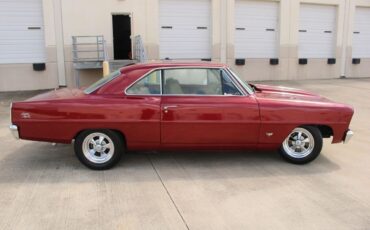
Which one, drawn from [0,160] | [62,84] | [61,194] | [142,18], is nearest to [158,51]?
[142,18]

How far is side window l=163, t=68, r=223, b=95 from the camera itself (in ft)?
18.4

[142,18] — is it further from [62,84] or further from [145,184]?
[145,184]

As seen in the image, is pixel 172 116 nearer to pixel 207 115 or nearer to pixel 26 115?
pixel 207 115

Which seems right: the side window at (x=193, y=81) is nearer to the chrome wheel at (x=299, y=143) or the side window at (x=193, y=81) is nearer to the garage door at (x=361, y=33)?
the chrome wheel at (x=299, y=143)

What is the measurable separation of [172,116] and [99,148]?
1.12 metres

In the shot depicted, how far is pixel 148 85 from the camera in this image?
559 centimetres

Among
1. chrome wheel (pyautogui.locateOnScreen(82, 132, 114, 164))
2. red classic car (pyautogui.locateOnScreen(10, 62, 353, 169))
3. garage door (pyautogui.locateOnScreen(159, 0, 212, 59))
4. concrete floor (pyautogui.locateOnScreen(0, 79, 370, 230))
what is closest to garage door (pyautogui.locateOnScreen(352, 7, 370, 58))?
garage door (pyautogui.locateOnScreen(159, 0, 212, 59))

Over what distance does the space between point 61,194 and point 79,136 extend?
40.2 inches

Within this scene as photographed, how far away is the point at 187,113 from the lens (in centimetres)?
A: 542

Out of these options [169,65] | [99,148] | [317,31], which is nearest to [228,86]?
[169,65]

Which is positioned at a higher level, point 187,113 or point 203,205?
point 187,113

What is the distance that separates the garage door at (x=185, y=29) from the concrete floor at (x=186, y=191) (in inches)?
386

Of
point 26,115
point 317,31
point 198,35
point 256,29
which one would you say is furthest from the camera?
point 317,31

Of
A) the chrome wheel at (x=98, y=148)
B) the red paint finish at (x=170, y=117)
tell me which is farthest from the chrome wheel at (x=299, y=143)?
the chrome wheel at (x=98, y=148)
